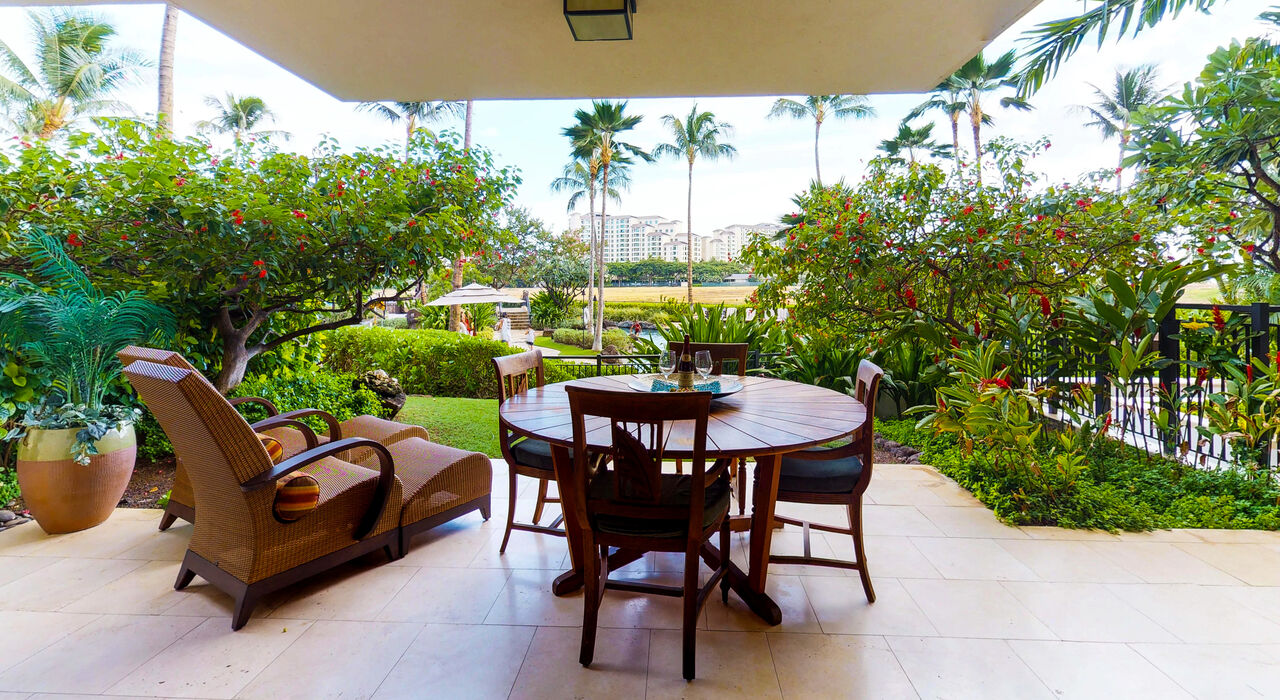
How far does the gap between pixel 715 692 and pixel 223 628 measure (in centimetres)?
169

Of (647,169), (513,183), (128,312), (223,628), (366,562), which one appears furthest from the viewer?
(647,169)

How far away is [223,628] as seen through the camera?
6.37 ft

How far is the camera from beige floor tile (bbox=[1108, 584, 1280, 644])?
187 cm

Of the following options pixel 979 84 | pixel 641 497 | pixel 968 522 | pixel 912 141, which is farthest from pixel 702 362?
pixel 979 84

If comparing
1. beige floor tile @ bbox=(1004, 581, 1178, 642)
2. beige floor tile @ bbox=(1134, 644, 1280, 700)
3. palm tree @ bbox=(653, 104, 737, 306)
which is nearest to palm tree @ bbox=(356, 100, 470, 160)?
palm tree @ bbox=(653, 104, 737, 306)

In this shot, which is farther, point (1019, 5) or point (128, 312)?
point (128, 312)

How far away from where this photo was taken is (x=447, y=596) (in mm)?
2164

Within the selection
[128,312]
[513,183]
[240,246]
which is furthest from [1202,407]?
[128,312]

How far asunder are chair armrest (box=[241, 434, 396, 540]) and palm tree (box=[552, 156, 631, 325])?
17.0 m

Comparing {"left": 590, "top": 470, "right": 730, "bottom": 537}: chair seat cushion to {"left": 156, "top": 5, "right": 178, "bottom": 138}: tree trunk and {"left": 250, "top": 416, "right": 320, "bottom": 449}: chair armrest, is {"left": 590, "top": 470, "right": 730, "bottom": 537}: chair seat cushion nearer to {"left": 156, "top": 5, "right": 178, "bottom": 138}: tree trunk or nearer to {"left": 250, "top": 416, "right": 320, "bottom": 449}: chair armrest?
{"left": 250, "top": 416, "right": 320, "bottom": 449}: chair armrest

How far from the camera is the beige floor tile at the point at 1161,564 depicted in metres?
2.26

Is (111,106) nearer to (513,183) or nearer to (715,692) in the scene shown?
(513,183)

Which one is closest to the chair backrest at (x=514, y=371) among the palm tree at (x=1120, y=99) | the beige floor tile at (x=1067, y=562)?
the beige floor tile at (x=1067, y=562)

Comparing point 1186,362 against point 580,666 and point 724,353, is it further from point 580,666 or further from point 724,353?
point 580,666
